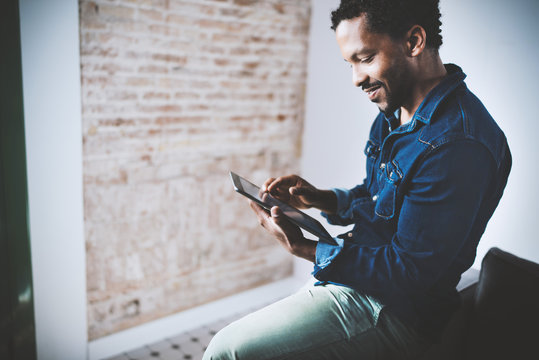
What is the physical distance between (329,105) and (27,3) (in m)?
1.80

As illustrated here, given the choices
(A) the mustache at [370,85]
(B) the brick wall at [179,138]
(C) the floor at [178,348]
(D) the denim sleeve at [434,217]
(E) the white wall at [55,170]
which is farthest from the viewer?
(C) the floor at [178,348]

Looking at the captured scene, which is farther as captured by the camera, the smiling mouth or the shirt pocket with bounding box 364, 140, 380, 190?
the shirt pocket with bounding box 364, 140, 380, 190

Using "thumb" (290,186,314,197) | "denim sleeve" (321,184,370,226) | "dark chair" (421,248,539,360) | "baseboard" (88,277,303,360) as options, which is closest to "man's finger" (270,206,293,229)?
"thumb" (290,186,314,197)

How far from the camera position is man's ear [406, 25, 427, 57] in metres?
1.33

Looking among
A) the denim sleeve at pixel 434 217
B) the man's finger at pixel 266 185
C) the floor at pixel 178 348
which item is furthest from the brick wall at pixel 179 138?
the denim sleeve at pixel 434 217

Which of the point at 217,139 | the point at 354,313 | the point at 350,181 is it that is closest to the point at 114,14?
the point at 217,139

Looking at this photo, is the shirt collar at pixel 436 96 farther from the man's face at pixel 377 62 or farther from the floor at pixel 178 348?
the floor at pixel 178 348

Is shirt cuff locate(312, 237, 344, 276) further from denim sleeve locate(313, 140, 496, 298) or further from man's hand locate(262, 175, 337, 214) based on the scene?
man's hand locate(262, 175, 337, 214)

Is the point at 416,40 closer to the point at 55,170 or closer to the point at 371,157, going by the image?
the point at 371,157

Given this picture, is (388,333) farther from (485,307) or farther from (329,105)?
(329,105)

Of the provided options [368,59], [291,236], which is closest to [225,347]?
[291,236]

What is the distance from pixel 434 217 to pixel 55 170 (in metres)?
1.80

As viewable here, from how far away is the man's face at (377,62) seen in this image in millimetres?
1334

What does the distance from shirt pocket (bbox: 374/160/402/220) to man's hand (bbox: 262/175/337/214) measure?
34 centimetres
